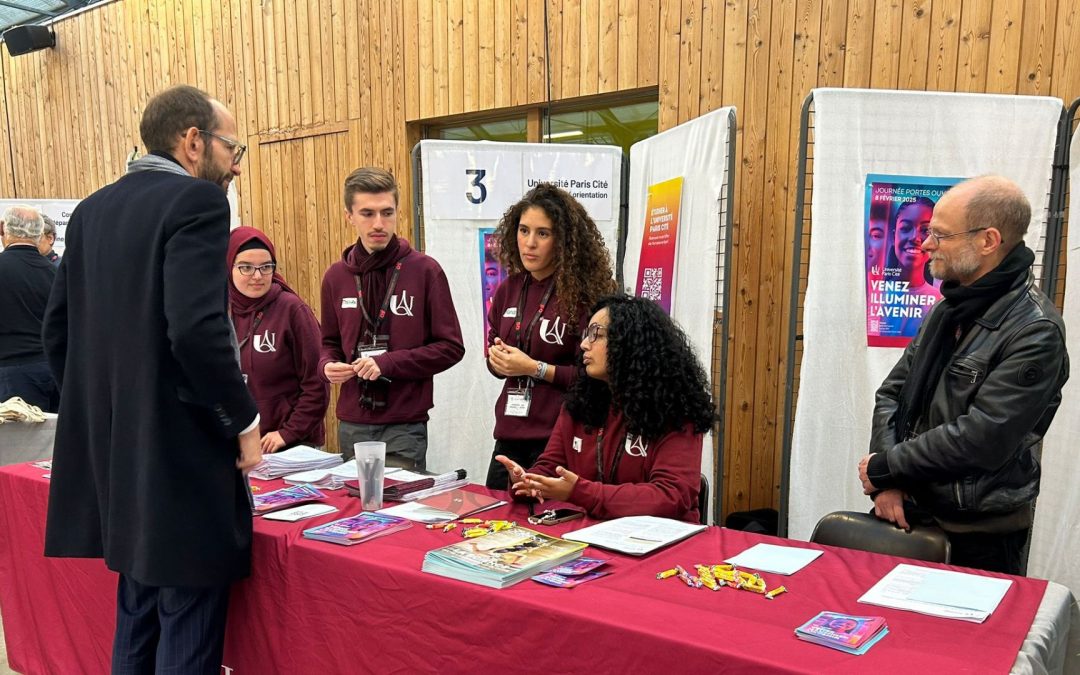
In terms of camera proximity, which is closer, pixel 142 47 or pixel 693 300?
pixel 693 300

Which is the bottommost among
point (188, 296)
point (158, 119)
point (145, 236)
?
point (188, 296)

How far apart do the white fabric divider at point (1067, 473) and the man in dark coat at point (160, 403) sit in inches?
108

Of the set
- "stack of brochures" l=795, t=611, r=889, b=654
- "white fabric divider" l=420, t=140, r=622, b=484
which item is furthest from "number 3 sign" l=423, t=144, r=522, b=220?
"stack of brochures" l=795, t=611, r=889, b=654

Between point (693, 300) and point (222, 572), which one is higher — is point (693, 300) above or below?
above

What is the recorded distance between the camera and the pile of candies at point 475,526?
5.18ft

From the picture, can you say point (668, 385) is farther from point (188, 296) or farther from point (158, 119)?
point (158, 119)

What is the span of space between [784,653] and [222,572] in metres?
1.13

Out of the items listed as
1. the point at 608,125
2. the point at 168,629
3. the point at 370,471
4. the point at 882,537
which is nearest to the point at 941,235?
the point at 882,537

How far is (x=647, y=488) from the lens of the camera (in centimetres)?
172

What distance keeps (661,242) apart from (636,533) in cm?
206

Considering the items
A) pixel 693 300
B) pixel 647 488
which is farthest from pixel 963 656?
pixel 693 300

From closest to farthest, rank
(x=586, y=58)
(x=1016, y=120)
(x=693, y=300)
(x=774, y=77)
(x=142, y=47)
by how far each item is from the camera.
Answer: (x=1016, y=120), (x=693, y=300), (x=774, y=77), (x=586, y=58), (x=142, y=47)

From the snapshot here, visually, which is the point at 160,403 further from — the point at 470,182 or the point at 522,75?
the point at 522,75

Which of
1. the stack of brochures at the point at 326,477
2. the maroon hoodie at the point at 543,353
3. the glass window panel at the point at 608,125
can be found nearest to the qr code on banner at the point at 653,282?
the maroon hoodie at the point at 543,353
